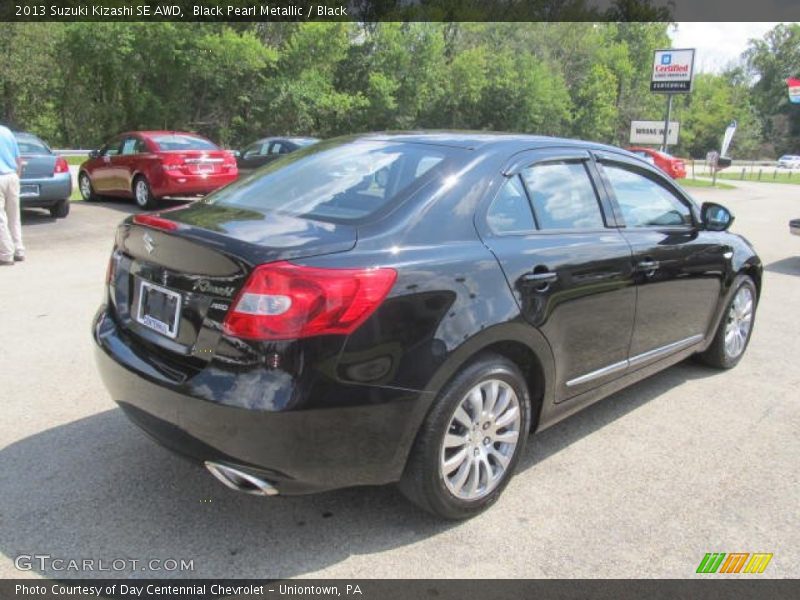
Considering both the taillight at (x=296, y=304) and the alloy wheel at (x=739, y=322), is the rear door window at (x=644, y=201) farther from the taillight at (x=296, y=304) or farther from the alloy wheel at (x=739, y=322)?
the taillight at (x=296, y=304)

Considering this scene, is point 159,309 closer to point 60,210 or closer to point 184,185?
point 60,210

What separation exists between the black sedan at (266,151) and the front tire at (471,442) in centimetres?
1433

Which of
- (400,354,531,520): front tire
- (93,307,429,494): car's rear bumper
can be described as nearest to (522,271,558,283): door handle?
(400,354,531,520): front tire

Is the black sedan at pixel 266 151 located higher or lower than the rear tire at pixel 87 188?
higher

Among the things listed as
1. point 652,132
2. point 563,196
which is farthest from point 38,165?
point 652,132

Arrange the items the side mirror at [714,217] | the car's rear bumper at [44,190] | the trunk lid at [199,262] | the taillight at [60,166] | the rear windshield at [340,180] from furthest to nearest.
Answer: the taillight at [60,166], the car's rear bumper at [44,190], the side mirror at [714,217], the rear windshield at [340,180], the trunk lid at [199,262]

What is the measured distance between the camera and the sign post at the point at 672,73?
34.0 m

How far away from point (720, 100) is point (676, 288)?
81984mm

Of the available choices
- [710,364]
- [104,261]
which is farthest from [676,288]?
[104,261]

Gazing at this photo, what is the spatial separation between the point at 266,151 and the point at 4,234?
392 inches

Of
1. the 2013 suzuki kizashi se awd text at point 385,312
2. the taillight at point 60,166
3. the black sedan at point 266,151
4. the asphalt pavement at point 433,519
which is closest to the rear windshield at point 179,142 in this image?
the taillight at point 60,166

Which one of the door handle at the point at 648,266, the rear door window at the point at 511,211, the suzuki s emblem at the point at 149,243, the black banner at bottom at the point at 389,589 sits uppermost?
the rear door window at the point at 511,211

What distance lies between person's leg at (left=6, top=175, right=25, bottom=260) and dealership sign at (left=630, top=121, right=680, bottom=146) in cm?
3179

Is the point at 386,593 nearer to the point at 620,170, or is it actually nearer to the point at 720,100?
the point at 620,170
